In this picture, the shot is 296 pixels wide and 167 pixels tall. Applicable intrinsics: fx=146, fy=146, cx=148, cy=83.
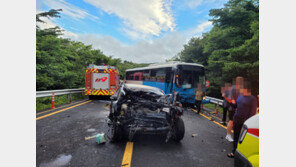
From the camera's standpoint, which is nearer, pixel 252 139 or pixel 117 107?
pixel 252 139

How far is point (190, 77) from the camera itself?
9.88m

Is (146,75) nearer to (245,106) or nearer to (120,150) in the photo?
(120,150)

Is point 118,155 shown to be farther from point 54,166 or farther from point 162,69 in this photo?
point 162,69

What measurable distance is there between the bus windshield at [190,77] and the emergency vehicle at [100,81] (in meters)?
5.57

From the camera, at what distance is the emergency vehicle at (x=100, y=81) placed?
11656 mm

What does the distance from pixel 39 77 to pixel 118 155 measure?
9.50 m

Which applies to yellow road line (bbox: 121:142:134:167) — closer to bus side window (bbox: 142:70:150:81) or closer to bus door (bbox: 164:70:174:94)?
bus door (bbox: 164:70:174:94)

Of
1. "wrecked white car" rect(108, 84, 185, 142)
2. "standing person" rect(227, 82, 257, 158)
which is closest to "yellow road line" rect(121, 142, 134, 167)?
"wrecked white car" rect(108, 84, 185, 142)

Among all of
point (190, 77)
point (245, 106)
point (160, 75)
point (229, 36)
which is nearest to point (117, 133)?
point (245, 106)

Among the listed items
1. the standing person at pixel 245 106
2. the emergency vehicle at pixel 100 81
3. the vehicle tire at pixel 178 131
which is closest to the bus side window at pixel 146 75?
the emergency vehicle at pixel 100 81

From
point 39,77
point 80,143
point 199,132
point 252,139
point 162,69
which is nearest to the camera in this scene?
point 252,139

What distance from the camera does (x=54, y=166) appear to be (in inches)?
101
